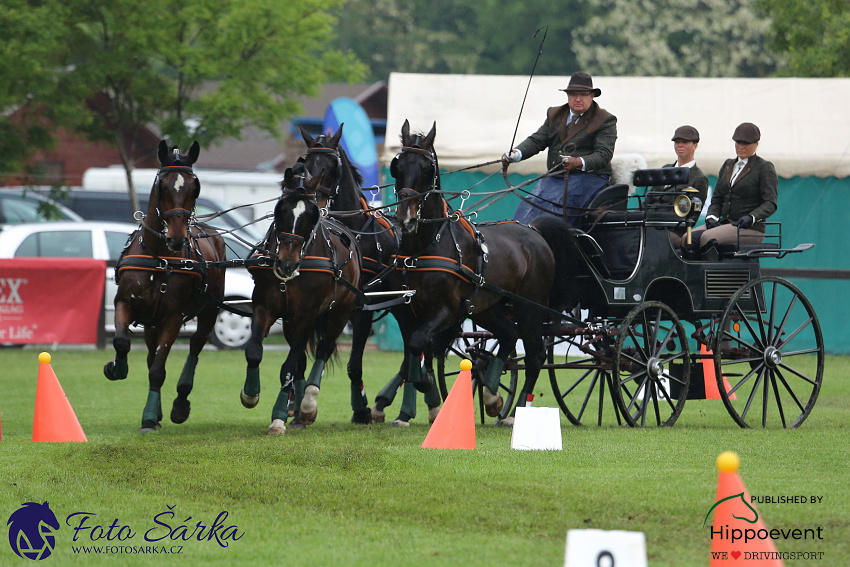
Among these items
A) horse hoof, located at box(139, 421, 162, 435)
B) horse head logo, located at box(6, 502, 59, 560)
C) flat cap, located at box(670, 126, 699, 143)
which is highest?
flat cap, located at box(670, 126, 699, 143)

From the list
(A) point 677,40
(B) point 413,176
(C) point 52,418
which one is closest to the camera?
(C) point 52,418

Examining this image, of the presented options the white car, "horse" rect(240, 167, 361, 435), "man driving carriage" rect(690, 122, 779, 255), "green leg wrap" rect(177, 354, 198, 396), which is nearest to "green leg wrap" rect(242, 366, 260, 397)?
"horse" rect(240, 167, 361, 435)

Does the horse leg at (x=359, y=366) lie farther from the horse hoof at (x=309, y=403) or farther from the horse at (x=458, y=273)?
the horse hoof at (x=309, y=403)

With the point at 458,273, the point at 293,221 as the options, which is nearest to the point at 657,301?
the point at 458,273

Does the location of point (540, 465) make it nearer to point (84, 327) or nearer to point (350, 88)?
point (84, 327)

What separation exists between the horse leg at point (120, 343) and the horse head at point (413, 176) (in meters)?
2.44

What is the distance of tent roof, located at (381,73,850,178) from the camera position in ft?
63.5

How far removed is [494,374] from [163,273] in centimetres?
297

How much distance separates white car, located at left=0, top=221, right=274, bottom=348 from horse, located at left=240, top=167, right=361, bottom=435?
9.20 metres

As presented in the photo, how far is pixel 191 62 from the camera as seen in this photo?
2272cm

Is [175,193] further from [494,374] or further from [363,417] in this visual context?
[494,374]

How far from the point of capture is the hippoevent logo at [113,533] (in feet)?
19.4

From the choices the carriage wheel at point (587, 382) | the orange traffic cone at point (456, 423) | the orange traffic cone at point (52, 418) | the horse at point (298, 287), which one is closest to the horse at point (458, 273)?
the carriage wheel at point (587, 382)

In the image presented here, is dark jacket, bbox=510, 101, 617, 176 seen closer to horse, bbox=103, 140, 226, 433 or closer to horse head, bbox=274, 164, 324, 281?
horse head, bbox=274, 164, 324, 281
